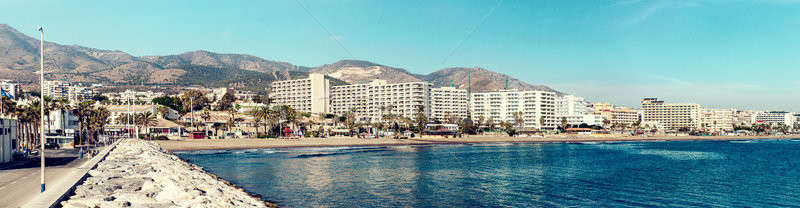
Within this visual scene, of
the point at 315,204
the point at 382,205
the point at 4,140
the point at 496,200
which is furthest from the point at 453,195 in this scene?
the point at 4,140

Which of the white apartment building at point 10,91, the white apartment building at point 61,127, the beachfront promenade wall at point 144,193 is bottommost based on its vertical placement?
the beachfront promenade wall at point 144,193

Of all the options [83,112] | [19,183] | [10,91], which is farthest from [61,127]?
[19,183]

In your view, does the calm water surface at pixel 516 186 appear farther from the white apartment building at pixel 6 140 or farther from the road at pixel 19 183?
the white apartment building at pixel 6 140

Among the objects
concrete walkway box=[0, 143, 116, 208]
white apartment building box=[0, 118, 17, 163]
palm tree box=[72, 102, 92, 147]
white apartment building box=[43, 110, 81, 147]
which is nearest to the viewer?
concrete walkway box=[0, 143, 116, 208]

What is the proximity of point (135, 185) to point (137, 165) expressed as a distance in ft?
48.2

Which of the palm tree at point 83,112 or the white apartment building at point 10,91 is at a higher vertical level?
the white apartment building at point 10,91

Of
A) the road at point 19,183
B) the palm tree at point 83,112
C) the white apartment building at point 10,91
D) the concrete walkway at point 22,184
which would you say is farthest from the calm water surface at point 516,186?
the palm tree at point 83,112

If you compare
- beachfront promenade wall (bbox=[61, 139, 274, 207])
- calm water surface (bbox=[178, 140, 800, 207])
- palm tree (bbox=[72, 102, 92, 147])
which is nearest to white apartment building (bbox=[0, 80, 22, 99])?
palm tree (bbox=[72, 102, 92, 147])

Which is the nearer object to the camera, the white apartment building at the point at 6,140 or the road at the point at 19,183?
the road at the point at 19,183

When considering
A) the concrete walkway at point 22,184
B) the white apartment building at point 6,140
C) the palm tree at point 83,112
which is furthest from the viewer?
the palm tree at point 83,112

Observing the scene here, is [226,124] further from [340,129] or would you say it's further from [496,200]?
[496,200]

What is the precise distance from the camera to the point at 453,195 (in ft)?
119

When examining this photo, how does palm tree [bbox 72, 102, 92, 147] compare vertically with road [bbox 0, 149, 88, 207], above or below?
above

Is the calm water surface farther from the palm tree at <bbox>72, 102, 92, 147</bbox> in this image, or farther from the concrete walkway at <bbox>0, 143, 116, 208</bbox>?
the palm tree at <bbox>72, 102, 92, 147</bbox>
